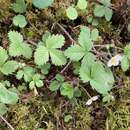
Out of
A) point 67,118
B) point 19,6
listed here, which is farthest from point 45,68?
point 19,6

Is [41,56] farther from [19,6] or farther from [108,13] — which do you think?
[108,13]

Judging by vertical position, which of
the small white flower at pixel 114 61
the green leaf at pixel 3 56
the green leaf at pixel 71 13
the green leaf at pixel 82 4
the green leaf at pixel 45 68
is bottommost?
the small white flower at pixel 114 61

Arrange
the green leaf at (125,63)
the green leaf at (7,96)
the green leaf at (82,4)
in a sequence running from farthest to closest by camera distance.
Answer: the green leaf at (82,4) < the green leaf at (125,63) < the green leaf at (7,96)

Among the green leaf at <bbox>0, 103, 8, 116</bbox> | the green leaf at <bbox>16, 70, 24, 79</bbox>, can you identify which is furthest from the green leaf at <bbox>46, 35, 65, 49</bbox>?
the green leaf at <bbox>0, 103, 8, 116</bbox>

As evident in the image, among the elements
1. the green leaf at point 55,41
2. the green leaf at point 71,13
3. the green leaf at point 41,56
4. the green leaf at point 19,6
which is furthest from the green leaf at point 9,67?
the green leaf at point 71,13

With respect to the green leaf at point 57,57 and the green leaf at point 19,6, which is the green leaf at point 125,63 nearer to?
the green leaf at point 57,57

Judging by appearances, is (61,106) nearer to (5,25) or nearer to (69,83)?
Result: (69,83)

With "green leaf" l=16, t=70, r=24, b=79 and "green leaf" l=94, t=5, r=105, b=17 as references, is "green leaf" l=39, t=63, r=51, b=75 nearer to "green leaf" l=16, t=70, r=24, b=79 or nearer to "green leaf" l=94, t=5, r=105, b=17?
"green leaf" l=16, t=70, r=24, b=79
